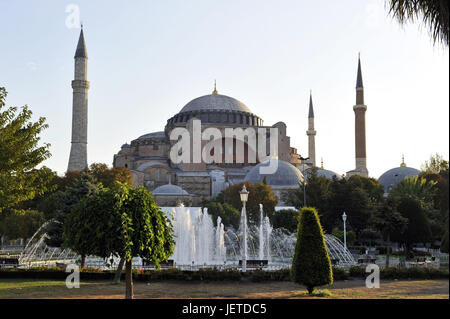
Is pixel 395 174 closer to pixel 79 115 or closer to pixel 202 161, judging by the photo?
pixel 202 161

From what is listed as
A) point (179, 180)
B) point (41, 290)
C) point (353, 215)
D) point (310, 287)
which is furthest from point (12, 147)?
point (179, 180)

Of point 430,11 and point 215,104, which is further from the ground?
point 215,104

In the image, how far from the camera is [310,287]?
11000 millimetres

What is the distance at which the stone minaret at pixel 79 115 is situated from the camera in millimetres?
51062

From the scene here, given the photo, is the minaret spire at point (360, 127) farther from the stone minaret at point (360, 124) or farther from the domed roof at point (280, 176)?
the domed roof at point (280, 176)

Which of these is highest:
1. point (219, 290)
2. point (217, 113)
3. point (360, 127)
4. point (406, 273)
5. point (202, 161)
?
point (217, 113)

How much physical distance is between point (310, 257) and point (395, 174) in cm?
5758

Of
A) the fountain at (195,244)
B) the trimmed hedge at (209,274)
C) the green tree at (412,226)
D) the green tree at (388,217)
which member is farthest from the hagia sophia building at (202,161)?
the trimmed hedge at (209,274)

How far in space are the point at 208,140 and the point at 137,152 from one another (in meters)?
9.74

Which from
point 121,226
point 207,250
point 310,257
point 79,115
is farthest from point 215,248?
point 79,115

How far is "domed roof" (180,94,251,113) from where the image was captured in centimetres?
7144

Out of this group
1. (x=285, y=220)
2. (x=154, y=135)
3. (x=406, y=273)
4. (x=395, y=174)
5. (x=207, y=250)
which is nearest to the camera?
(x=406, y=273)

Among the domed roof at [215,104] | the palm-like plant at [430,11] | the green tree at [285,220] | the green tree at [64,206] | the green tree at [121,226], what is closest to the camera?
the palm-like plant at [430,11]

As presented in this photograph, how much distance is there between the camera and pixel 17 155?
14.4 metres
